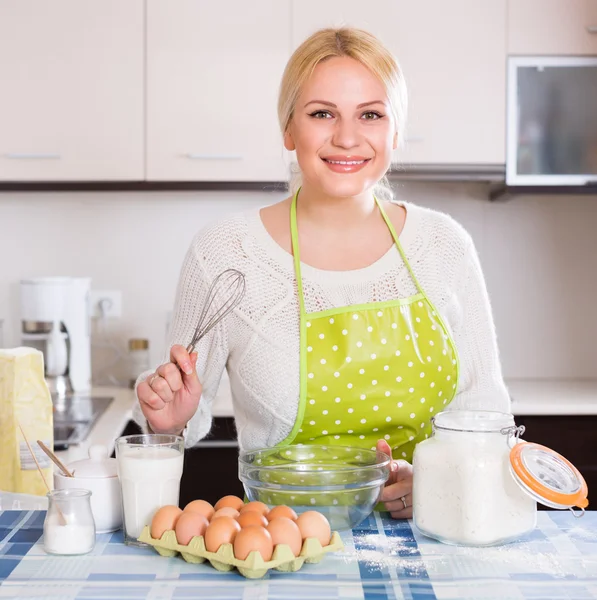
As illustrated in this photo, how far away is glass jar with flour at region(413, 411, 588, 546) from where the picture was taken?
3.08 feet

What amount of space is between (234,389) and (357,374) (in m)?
0.24

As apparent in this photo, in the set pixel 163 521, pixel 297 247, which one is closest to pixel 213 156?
pixel 297 247

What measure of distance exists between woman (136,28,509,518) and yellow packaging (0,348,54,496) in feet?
0.50

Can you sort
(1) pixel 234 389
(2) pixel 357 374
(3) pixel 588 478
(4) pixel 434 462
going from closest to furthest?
(4) pixel 434 462, (2) pixel 357 374, (1) pixel 234 389, (3) pixel 588 478

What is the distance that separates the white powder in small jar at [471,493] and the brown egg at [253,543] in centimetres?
21

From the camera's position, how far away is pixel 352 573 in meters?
0.87

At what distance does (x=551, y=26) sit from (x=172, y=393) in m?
1.82

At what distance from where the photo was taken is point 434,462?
0.98m

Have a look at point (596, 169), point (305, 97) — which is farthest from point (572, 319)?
point (305, 97)

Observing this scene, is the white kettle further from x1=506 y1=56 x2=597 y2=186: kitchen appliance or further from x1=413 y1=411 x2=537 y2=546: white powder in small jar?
x1=506 y1=56 x2=597 y2=186: kitchen appliance

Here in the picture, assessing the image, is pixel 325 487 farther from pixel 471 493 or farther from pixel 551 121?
pixel 551 121

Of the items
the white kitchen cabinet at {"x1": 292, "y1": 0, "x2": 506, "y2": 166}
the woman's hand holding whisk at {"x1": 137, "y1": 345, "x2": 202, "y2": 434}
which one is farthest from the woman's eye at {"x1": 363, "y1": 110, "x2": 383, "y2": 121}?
the white kitchen cabinet at {"x1": 292, "y1": 0, "x2": 506, "y2": 166}

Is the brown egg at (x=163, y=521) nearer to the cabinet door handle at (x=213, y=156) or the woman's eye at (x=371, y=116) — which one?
the woman's eye at (x=371, y=116)

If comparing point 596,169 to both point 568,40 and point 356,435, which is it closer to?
point 568,40
